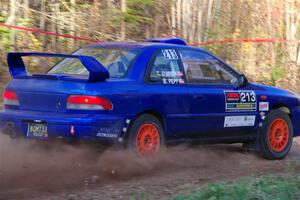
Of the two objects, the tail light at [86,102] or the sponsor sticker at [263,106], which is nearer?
the tail light at [86,102]

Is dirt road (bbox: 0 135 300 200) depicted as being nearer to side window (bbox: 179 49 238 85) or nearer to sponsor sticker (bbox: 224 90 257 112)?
sponsor sticker (bbox: 224 90 257 112)

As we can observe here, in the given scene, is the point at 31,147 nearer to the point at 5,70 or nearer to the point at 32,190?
the point at 32,190

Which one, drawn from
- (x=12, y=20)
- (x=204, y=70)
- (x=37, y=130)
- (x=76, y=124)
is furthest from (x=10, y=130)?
(x=12, y=20)

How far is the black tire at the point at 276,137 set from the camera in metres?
9.40

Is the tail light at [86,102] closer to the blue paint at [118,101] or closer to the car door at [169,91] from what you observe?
the blue paint at [118,101]

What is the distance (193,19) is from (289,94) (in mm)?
5564

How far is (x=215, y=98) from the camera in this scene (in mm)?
8625

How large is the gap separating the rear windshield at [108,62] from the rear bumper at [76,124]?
708 millimetres

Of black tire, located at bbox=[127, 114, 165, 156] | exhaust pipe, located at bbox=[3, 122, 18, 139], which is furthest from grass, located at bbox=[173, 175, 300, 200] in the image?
exhaust pipe, located at bbox=[3, 122, 18, 139]

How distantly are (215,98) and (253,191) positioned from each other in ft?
8.34

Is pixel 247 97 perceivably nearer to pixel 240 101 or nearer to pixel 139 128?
pixel 240 101

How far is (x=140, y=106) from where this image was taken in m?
7.71

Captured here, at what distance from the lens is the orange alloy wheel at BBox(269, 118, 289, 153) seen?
9516 millimetres

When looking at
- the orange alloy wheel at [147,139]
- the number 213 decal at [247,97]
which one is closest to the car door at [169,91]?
the orange alloy wheel at [147,139]
